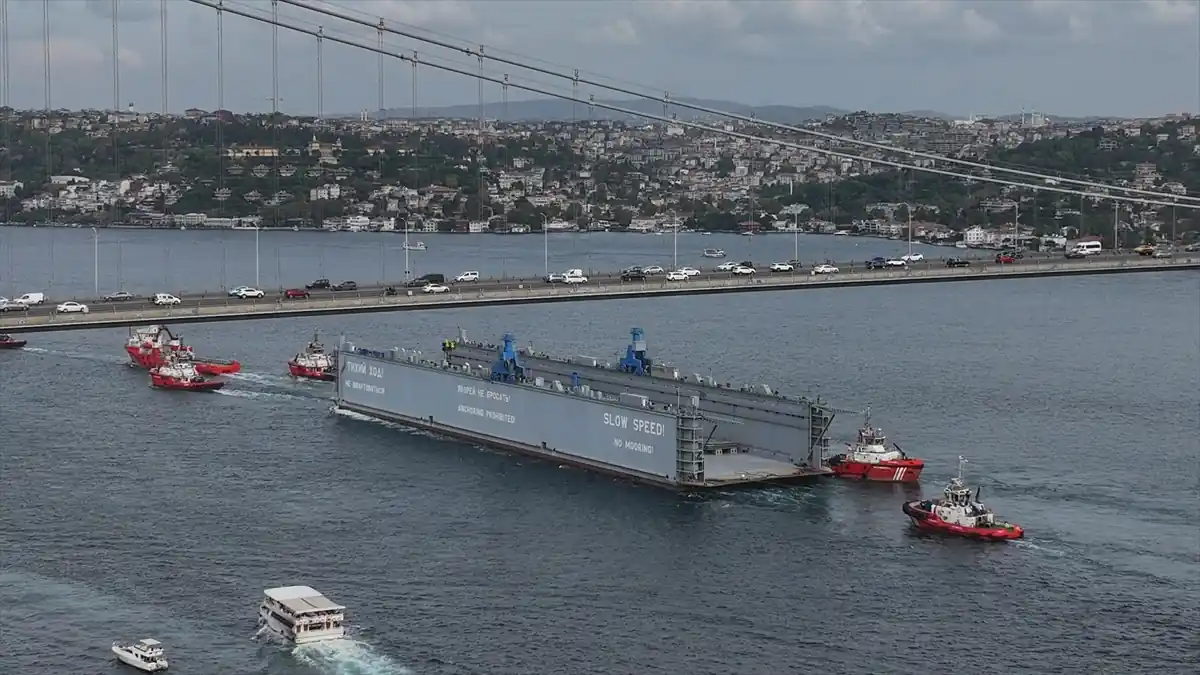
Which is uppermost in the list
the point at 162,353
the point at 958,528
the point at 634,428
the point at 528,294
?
the point at 528,294

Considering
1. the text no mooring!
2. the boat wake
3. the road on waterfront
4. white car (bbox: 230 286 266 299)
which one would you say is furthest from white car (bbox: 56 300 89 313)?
the boat wake

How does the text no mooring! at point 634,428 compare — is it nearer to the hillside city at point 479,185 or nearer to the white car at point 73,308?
the white car at point 73,308

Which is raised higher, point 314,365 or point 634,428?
point 314,365

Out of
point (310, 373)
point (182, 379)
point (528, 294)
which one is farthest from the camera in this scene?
point (528, 294)

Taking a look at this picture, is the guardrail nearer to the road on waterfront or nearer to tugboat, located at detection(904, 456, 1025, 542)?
the road on waterfront

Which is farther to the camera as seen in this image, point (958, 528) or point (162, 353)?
point (162, 353)

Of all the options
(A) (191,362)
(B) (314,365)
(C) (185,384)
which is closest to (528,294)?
(B) (314,365)

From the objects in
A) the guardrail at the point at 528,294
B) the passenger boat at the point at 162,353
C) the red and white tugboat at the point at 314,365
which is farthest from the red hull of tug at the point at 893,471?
the passenger boat at the point at 162,353

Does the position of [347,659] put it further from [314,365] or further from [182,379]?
[314,365]
